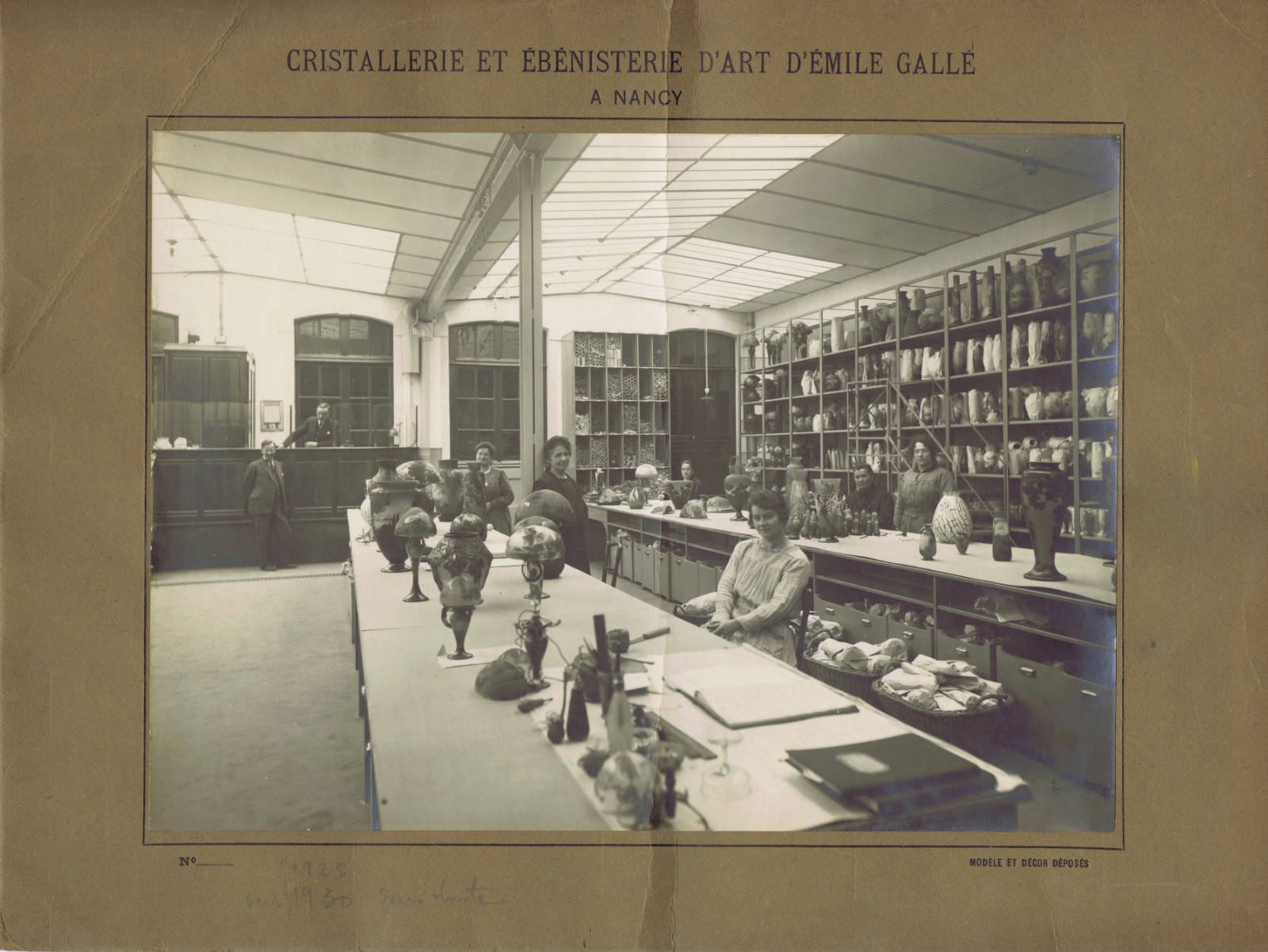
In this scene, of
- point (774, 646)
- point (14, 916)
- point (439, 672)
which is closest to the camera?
point (14, 916)

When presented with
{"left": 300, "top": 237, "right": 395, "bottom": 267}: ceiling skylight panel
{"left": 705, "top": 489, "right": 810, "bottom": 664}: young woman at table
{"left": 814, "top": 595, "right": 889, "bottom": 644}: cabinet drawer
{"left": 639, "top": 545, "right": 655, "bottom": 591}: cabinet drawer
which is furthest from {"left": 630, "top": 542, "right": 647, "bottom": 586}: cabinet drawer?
{"left": 300, "top": 237, "right": 395, "bottom": 267}: ceiling skylight panel

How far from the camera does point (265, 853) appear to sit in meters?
1.18

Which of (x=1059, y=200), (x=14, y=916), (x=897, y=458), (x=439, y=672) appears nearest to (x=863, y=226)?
(x=897, y=458)

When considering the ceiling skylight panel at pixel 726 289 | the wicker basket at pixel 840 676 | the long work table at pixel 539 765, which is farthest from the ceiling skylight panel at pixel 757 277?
the long work table at pixel 539 765

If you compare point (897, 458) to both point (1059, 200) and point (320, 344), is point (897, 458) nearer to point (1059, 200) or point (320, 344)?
point (1059, 200)

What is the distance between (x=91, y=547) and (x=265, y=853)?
2.22 feet

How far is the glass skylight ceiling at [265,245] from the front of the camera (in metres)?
1.23

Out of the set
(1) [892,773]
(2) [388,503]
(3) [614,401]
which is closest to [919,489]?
(3) [614,401]

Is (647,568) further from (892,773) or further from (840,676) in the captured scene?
(892,773)

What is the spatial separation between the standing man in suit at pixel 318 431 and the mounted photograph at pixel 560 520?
1 cm

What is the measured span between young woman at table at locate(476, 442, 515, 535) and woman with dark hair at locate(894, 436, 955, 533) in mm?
1972

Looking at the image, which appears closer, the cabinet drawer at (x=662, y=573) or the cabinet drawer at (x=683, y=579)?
the cabinet drawer at (x=662, y=573)

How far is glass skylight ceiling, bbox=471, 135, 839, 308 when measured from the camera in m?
1.30

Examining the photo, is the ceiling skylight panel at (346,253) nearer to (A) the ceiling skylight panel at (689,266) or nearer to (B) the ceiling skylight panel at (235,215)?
(B) the ceiling skylight panel at (235,215)
